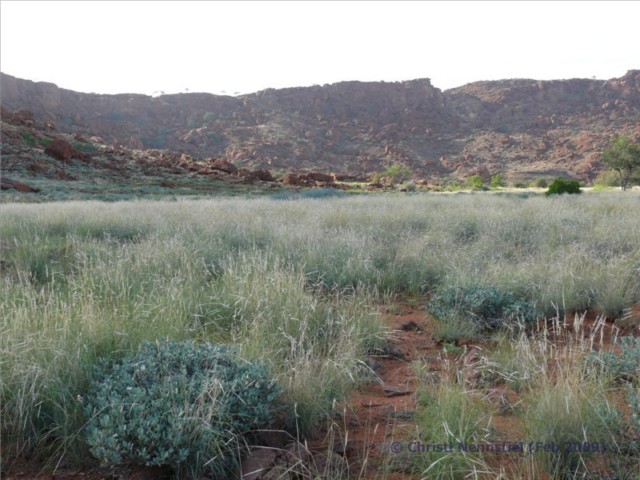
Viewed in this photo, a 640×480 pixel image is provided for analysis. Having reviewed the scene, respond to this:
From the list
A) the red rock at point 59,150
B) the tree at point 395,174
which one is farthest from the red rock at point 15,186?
the tree at point 395,174

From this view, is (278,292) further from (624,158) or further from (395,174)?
(395,174)

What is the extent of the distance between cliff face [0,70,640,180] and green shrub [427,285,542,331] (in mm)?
65613

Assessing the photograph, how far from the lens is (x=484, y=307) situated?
4473 millimetres

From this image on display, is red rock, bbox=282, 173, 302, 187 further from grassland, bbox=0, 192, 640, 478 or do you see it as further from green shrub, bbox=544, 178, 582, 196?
grassland, bbox=0, 192, 640, 478

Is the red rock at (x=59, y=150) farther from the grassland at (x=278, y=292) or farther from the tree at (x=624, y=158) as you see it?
the tree at (x=624, y=158)

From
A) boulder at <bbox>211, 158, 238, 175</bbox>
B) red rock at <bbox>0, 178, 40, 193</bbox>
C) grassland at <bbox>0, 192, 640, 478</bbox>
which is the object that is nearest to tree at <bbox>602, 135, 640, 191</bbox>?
boulder at <bbox>211, 158, 238, 175</bbox>

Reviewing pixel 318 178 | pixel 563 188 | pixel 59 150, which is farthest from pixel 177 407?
pixel 318 178

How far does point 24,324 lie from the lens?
3168 mm

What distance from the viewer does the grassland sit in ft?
8.70

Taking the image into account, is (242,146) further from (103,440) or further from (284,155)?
(103,440)

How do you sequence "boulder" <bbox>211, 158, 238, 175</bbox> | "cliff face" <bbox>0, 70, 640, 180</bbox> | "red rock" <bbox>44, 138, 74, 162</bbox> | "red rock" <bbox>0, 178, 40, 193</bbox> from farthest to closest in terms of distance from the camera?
"cliff face" <bbox>0, 70, 640, 180</bbox> → "boulder" <bbox>211, 158, 238, 175</bbox> → "red rock" <bbox>44, 138, 74, 162</bbox> → "red rock" <bbox>0, 178, 40, 193</bbox>

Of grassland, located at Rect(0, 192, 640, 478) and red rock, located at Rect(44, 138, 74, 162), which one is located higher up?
red rock, located at Rect(44, 138, 74, 162)

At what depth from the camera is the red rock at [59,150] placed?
37.2m

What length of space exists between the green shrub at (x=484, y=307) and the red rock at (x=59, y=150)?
38290mm
